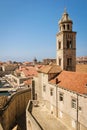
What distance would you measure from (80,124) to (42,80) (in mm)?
14334

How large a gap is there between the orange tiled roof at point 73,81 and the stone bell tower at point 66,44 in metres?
5.11

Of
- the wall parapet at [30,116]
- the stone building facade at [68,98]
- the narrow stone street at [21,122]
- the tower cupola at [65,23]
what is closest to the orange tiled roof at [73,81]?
the stone building facade at [68,98]

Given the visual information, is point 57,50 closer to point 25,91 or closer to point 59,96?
point 59,96

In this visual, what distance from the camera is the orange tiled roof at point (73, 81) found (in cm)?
2230

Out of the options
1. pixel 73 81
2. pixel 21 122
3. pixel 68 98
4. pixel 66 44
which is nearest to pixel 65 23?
pixel 66 44

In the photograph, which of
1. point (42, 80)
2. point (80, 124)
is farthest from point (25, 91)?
point (80, 124)

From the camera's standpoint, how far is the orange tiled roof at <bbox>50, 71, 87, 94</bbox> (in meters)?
22.3

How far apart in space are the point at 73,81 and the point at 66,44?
11338mm

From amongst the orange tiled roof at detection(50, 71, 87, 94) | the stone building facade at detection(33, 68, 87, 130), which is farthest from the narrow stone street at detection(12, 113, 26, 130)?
the orange tiled roof at detection(50, 71, 87, 94)

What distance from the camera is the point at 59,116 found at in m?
27.5

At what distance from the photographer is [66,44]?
34281 mm

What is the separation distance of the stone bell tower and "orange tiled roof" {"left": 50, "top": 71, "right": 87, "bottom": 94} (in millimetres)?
5109

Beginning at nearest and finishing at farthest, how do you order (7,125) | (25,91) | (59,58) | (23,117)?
(7,125)
(59,58)
(23,117)
(25,91)

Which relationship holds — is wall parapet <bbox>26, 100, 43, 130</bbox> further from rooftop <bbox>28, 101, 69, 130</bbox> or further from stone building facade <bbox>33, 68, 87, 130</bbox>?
stone building facade <bbox>33, 68, 87, 130</bbox>
